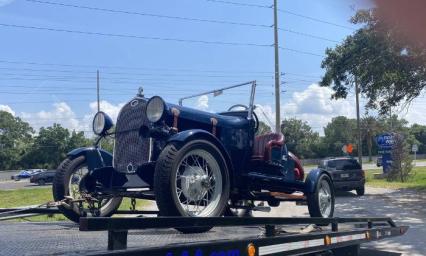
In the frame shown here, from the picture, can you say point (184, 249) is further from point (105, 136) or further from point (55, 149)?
point (55, 149)

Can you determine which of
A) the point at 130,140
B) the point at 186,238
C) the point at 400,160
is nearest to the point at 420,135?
the point at 400,160

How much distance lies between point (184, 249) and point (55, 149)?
78.4m

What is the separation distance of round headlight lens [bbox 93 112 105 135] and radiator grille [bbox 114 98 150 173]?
38 cm

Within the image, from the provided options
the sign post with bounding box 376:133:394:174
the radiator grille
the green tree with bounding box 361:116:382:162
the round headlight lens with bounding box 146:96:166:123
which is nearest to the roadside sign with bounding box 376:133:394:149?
the sign post with bounding box 376:133:394:174

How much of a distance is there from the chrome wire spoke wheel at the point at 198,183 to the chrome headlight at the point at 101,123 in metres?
1.28

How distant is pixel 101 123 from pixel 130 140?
67 centimetres

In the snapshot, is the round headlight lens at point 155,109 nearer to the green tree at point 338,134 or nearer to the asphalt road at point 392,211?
the asphalt road at point 392,211

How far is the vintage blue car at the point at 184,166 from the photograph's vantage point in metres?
4.22

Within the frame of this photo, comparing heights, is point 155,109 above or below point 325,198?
above

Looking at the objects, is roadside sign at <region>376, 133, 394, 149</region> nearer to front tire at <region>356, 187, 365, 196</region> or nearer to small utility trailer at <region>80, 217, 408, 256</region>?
front tire at <region>356, 187, 365, 196</region>

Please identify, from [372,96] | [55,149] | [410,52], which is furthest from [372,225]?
[55,149]

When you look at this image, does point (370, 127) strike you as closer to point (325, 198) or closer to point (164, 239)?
point (325, 198)

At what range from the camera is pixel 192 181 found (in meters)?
4.32

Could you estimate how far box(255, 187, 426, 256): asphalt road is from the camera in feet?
28.2
